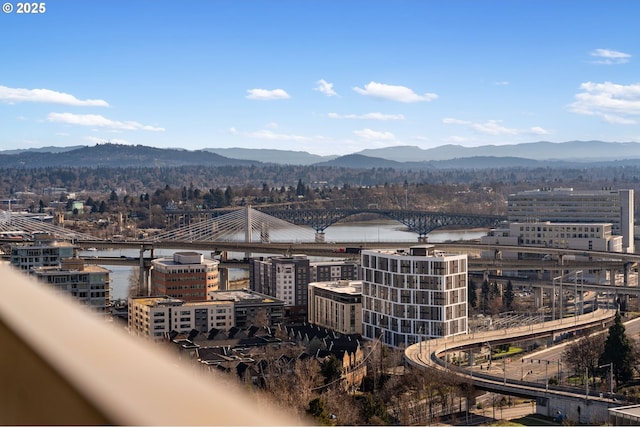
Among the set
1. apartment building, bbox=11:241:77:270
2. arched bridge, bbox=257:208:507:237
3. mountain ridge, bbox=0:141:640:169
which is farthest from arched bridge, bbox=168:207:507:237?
mountain ridge, bbox=0:141:640:169

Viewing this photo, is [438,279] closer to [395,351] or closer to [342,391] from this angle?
[395,351]

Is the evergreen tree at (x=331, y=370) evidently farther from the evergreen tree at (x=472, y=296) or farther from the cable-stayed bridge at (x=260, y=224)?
the cable-stayed bridge at (x=260, y=224)

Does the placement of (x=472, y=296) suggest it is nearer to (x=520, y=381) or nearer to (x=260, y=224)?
(x=520, y=381)

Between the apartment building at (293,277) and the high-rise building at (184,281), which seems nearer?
the high-rise building at (184,281)

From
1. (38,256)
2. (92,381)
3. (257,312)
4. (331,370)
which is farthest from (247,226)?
(92,381)

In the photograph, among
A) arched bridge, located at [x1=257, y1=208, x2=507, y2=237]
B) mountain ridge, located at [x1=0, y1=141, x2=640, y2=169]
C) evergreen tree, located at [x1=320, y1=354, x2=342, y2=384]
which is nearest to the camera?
evergreen tree, located at [x1=320, y1=354, x2=342, y2=384]

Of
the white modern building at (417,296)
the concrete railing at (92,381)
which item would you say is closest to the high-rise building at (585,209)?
the white modern building at (417,296)

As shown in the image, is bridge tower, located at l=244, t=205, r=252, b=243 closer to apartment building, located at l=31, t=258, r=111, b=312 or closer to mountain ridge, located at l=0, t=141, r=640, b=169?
apartment building, located at l=31, t=258, r=111, b=312
